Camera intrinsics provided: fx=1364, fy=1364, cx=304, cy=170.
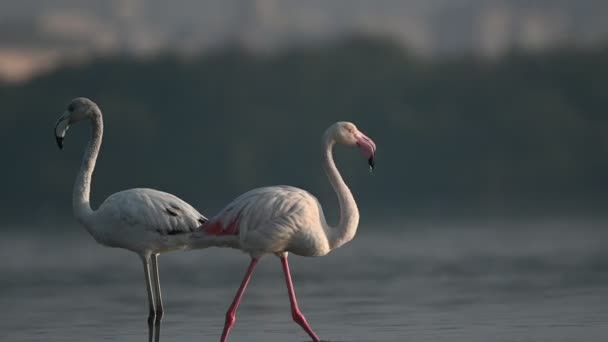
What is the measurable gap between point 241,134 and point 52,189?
6676mm

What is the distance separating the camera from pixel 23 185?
1628 inches

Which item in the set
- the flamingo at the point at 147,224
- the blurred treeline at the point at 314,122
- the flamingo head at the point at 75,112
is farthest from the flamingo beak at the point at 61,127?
the blurred treeline at the point at 314,122

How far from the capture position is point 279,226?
9211 mm

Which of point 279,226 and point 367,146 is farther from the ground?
point 367,146

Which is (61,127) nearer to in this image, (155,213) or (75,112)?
(75,112)

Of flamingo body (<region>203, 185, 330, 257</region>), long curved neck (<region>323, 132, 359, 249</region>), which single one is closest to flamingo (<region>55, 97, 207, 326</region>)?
flamingo body (<region>203, 185, 330, 257</region>)

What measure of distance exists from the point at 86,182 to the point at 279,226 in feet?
6.75

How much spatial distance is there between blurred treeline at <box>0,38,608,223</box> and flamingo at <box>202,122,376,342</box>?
95.4 feet

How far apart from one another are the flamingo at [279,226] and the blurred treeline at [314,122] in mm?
29066

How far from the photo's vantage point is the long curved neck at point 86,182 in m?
10.4

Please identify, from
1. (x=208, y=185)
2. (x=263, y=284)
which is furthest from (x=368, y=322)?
(x=208, y=185)

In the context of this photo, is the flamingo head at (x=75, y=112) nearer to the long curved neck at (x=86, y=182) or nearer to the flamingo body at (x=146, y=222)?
the long curved neck at (x=86, y=182)

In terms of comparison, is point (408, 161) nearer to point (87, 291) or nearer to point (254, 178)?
point (254, 178)

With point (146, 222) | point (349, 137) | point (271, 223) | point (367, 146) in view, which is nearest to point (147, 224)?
point (146, 222)
